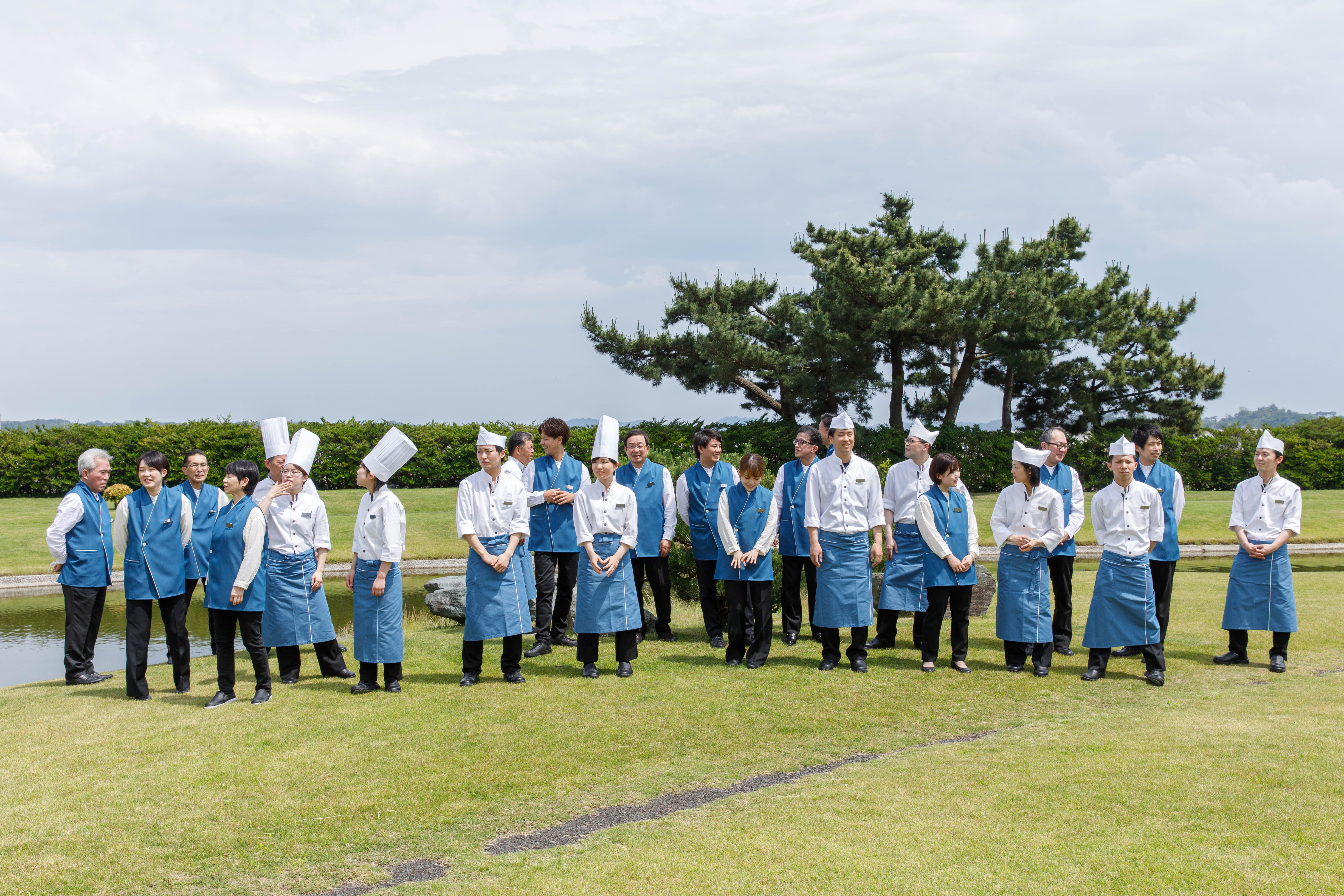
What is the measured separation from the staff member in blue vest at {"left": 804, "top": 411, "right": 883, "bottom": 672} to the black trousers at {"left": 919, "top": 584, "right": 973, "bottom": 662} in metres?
0.47

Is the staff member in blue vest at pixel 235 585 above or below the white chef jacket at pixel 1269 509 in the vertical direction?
below

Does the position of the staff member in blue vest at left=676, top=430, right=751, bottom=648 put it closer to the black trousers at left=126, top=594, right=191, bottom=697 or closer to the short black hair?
the short black hair

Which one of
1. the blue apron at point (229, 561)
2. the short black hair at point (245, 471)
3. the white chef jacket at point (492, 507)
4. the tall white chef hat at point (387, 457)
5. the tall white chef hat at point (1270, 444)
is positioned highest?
the tall white chef hat at point (1270, 444)

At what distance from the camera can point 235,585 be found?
6.27m

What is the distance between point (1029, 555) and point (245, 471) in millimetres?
5692

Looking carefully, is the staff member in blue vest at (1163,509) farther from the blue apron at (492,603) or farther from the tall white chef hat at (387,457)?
the tall white chef hat at (387,457)

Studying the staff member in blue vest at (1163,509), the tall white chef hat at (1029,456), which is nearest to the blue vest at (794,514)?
the tall white chef hat at (1029,456)

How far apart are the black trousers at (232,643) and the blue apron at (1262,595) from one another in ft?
23.6

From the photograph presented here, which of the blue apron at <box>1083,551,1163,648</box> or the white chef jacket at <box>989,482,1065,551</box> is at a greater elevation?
the white chef jacket at <box>989,482,1065,551</box>

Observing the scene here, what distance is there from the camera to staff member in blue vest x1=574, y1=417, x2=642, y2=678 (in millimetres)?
7051

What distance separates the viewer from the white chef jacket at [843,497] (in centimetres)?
720

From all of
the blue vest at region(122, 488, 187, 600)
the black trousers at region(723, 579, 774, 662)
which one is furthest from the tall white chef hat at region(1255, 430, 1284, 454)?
the blue vest at region(122, 488, 187, 600)

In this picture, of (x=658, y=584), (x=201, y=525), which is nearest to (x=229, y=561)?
(x=201, y=525)

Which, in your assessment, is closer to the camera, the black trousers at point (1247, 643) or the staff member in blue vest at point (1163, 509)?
the black trousers at point (1247, 643)
